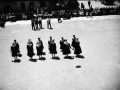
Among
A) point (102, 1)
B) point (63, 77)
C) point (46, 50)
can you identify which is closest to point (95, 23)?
point (46, 50)

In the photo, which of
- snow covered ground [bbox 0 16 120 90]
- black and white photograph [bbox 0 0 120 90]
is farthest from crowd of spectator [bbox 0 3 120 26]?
snow covered ground [bbox 0 16 120 90]

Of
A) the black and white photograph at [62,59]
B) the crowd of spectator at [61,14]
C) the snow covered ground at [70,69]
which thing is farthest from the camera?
the crowd of spectator at [61,14]

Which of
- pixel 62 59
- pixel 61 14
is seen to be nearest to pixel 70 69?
pixel 62 59

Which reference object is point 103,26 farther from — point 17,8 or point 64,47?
point 17,8

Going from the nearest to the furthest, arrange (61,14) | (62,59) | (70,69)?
(70,69)
(62,59)
(61,14)

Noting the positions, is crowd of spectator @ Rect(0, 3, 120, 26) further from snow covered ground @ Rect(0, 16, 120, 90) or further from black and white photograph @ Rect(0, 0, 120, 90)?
snow covered ground @ Rect(0, 16, 120, 90)

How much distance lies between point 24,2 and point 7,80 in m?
29.5

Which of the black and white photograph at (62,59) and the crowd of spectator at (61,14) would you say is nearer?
the black and white photograph at (62,59)

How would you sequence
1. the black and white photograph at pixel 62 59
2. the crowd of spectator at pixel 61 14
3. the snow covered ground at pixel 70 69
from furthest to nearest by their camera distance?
the crowd of spectator at pixel 61 14 → the black and white photograph at pixel 62 59 → the snow covered ground at pixel 70 69

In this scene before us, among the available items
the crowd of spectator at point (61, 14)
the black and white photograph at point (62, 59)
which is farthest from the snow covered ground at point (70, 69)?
the crowd of spectator at point (61, 14)

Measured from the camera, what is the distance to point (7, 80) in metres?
8.72

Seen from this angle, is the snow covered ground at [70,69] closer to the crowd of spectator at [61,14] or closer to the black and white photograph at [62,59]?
the black and white photograph at [62,59]

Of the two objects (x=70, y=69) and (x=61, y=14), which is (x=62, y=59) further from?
(x=61, y=14)

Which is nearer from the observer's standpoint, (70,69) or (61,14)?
(70,69)
